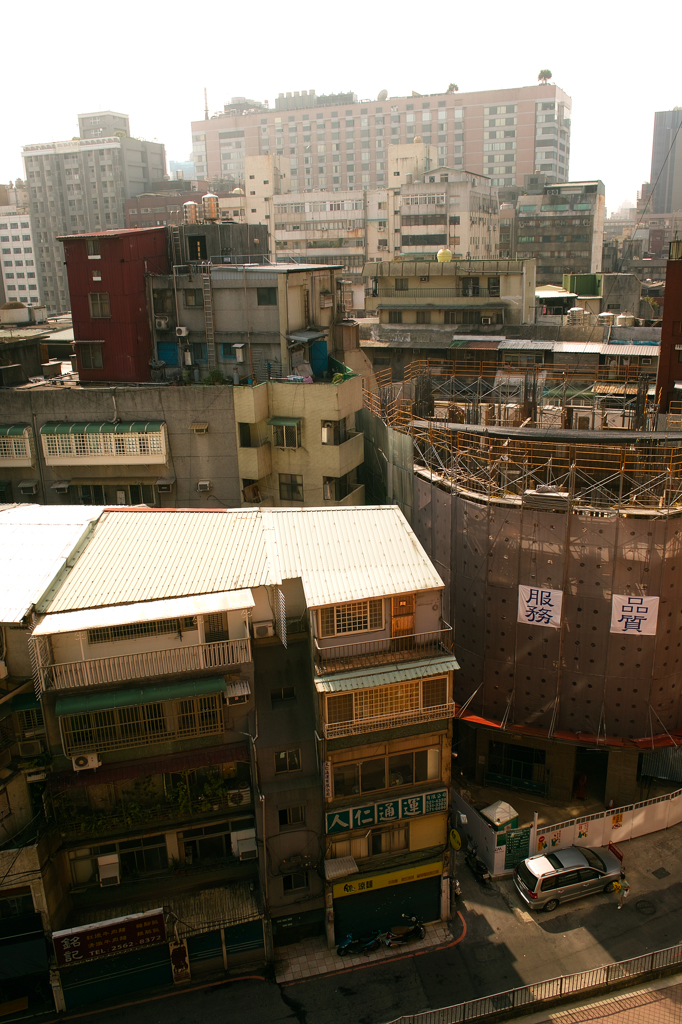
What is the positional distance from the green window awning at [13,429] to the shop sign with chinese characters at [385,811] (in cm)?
2154

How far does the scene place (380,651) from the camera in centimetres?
2112

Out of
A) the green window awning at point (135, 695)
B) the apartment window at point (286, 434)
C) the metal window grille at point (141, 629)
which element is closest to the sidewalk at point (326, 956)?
the green window awning at point (135, 695)

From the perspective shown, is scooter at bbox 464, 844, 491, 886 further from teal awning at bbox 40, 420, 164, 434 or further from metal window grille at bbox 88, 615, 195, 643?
teal awning at bbox 40, 420, 164, 434

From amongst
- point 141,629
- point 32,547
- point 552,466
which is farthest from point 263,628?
point 552,466

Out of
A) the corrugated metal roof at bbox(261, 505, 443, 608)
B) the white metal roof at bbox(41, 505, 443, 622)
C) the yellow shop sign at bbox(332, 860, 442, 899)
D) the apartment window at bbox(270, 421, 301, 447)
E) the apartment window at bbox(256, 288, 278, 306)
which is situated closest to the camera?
the white metal roof at bbox(41, 505, 443, 622)

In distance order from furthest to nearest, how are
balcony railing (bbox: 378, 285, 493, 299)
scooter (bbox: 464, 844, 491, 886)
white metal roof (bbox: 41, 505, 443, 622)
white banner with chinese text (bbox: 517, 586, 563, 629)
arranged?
balcony railing (bbox: 378, 285, 493, 299)
white banner with chinese text (bbox: 517, 586, 563, 629)
scooter (bbox: 464, 844, 491, 886)
white metal roof (bbox: 41, 505, 443, 622)

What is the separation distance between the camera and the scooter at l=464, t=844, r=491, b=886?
2397 cm

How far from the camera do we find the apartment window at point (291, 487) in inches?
1364

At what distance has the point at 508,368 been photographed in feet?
148

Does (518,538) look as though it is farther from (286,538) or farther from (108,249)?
(108,249)

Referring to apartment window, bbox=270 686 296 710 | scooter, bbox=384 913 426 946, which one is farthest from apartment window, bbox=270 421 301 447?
scooter, bbox=384 913 426 946

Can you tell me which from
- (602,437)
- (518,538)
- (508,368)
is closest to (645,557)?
(518,538)

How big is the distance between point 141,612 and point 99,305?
898 inches

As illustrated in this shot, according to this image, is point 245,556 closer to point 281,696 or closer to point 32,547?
point 281,696
